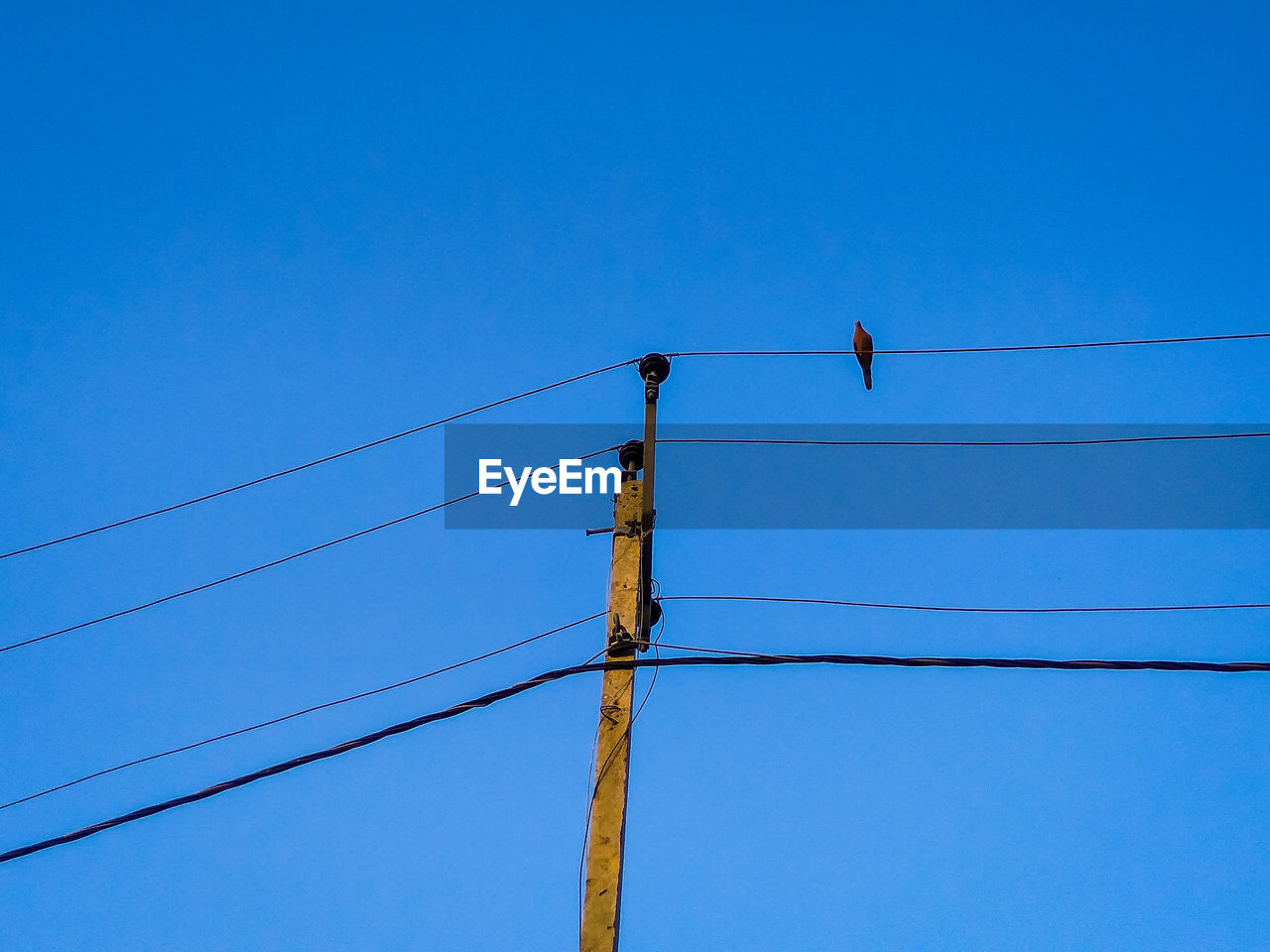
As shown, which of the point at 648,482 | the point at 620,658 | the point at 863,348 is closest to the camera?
the point at 620,658

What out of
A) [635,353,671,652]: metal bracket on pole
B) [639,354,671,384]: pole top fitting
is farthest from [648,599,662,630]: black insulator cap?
[639,354,671,384]: pole top fitting

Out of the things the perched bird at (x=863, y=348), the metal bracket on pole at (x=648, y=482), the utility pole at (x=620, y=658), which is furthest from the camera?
the perched bird at (x=863, y=348)

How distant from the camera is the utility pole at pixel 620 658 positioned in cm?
492

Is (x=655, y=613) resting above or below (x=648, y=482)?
below

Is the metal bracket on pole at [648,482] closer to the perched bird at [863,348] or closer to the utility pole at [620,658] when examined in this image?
the utility pole at [620,658]

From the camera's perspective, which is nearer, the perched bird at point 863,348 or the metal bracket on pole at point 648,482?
the metal bracket on pole at point 648,482

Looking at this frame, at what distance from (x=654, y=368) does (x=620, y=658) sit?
2029 millimetres

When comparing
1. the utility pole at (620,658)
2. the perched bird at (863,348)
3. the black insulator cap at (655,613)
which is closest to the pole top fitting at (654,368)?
the utility pole at (620,658)

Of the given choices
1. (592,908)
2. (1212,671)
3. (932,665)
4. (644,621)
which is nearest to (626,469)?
(644,621)

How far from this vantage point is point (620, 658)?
564 cm

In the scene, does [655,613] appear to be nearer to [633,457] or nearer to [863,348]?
[633,457]

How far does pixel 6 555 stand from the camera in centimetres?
1016

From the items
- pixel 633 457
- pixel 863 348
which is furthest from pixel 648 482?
pixel 863 348

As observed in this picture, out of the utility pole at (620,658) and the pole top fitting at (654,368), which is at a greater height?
the pole top fitting at (654,368)
